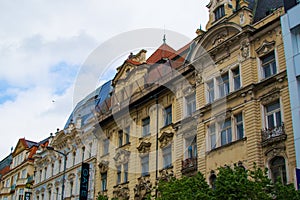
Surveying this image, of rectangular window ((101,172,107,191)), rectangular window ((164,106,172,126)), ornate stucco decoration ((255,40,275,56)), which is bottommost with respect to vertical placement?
rectangular window ((101,172,107,191))

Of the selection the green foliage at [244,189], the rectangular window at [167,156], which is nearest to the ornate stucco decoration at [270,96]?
the green foliage at [244,189]

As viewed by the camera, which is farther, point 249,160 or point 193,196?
point 249,160

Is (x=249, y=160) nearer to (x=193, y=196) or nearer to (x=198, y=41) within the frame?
(x=193, y=196)

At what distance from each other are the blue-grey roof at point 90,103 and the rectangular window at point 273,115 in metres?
20.9

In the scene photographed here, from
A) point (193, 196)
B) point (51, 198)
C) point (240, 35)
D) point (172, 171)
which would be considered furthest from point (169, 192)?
point (51, 198)

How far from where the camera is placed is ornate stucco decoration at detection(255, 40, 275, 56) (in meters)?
26.9

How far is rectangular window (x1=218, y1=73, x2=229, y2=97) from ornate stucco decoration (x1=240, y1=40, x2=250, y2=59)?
186 centimetres

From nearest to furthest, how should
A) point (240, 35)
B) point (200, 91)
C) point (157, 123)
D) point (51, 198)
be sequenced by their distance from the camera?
point (240, 35)
point (200, 91)
point (157, 123)
point (51, 198)

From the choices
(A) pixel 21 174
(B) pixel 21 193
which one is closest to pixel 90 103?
(B) pixel 21 193

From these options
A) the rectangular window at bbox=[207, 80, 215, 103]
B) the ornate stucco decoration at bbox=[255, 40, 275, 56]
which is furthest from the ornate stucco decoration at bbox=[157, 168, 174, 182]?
the ornate stucco decoration at bbox=[255, 40, 275, 56]

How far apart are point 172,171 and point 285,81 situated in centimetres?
1006

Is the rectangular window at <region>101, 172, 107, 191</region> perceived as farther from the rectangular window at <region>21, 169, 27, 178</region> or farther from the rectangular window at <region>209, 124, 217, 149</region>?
the rectangular window at <region>21, 169, 27, 178</region>

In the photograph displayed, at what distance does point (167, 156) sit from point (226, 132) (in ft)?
19.5

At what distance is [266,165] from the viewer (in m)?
24.9
